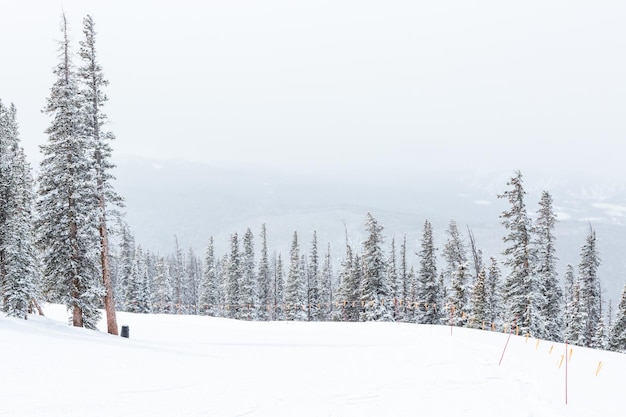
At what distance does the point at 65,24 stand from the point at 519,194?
3203 cm

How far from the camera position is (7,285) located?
85.5ft

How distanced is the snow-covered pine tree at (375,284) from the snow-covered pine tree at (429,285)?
441 centimetres

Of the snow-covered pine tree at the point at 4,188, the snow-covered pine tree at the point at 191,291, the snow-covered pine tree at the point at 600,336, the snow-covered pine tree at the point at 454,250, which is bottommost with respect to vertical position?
the snow-covered pine tree at the point at 191,291

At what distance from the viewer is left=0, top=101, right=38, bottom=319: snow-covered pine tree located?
2598 cm

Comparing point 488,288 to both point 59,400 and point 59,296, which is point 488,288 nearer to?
point 59,296

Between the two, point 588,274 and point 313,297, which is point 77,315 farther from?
point 588,274

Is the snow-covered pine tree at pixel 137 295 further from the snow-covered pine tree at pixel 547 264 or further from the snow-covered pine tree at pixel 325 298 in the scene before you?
the snow-covered pine tree at pixel 547 264

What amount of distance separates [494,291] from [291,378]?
34878mm

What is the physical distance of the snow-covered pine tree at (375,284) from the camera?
4281cm

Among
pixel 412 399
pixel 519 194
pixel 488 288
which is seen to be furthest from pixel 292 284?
pixel 412 399

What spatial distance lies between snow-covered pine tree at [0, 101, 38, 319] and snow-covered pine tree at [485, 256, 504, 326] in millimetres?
36771

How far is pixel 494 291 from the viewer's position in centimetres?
4334

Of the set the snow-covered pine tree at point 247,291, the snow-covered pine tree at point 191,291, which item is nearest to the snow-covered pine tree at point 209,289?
the snow-covered pine tree at point 247,291

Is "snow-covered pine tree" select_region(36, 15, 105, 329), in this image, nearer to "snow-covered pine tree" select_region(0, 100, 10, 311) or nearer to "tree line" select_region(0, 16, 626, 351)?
"tree line" select_region(0, 16, 626, 351)
